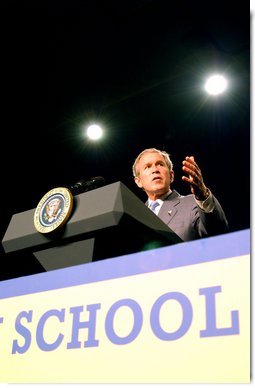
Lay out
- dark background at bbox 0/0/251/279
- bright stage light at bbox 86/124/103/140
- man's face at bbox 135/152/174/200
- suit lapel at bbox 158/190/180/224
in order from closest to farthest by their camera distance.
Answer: suit lapel at bbox 158/190/180/224 < man's face at bbox 135/152/174/200 < dark background at bbox 0/0/251/279 < bright stage light at bbox 86/124/103/140

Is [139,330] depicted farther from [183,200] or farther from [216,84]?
[216,84]

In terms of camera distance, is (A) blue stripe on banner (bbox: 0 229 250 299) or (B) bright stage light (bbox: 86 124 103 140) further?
(B) bright stage light (bbox: 86 124 103 140)

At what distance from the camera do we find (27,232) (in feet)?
2.88

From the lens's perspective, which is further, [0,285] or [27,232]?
[27,232]

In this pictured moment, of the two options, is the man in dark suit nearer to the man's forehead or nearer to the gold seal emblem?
the man's forehead

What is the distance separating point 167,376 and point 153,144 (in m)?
2.01

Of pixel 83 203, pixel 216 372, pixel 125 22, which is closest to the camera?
pixel 216 372

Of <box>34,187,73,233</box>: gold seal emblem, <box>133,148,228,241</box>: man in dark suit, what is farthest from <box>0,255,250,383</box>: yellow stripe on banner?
<box>133,148,228,241</box>: man in dark suit

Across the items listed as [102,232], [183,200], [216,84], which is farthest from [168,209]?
[216,84]

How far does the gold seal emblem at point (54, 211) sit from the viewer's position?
79 centimetres

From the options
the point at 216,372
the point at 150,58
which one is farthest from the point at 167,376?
the point at 150,58

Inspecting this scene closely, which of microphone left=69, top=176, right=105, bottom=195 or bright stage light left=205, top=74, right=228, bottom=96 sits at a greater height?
bright stage light left=205, top=74, right=228, bottom=96

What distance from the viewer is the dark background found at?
205 cm

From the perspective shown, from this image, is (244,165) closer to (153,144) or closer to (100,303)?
(153,144)
